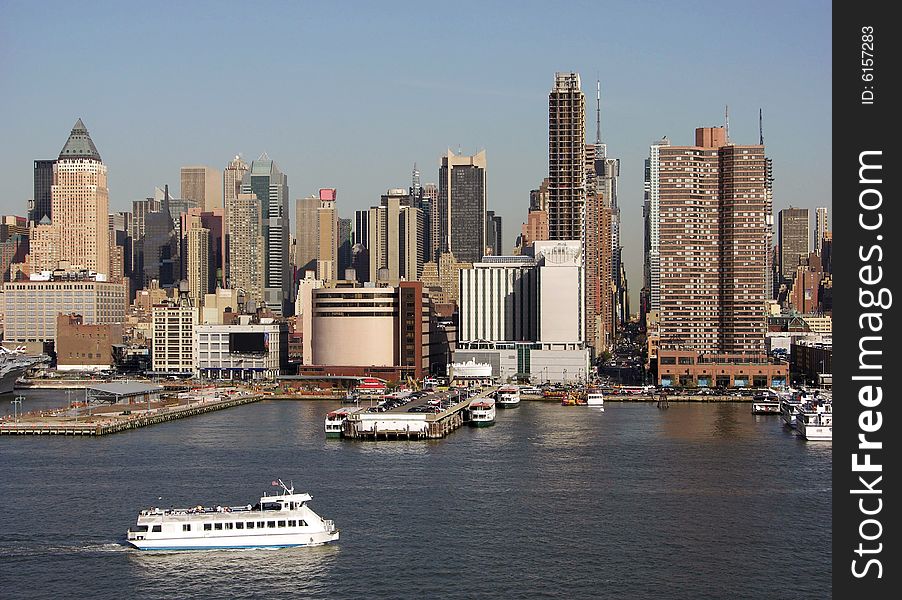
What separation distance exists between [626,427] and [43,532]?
43361mm

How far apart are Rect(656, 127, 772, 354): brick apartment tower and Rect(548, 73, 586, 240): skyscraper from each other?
15683 millimetres

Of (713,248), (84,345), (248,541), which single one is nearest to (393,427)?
(248,541)

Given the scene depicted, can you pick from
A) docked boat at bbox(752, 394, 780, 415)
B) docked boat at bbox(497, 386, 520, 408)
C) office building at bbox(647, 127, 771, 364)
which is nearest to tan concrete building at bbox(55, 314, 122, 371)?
docked boat at bbox(497, 386, 520, 408)

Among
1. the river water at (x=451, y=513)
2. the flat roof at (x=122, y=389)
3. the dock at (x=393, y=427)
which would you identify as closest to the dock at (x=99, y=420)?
the river water at (x=451, y=513)

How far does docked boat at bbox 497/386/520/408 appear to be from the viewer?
315 feet

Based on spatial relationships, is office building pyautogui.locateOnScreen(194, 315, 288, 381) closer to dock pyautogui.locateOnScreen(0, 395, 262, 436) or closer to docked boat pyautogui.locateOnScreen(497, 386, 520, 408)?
docked boat pyautogui.locateOnScreen(497, 386, 520, 408)

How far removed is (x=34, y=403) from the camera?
98.4m

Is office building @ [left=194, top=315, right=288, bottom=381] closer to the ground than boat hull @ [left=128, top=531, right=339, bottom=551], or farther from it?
farther from it

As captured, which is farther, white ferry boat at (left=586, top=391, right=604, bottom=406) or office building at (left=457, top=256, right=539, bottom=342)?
office building at (left=457, top=256, right=539, bottom=342)

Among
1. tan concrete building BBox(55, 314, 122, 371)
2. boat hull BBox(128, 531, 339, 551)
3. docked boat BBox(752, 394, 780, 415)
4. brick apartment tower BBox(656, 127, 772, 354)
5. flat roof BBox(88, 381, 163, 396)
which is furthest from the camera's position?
tan concrete building BBox(55, 314, 122, 371)

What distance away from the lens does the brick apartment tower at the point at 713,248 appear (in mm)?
120562

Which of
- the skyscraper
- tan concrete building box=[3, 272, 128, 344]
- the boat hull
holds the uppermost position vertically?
the skyscraper

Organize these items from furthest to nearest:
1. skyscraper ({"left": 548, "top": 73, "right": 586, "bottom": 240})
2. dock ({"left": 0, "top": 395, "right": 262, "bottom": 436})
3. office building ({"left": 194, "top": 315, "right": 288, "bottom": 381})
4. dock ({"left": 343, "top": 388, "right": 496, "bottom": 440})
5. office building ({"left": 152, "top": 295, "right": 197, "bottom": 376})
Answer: skyscraper ({"left": 548, "top": 73, "right": 586, "bottom": 240}) < office building ({"left": 152, "top": 295, "right": 197, "bottom": 376}) < office building ({"left": 194, "top": 315, "right": 288, "bottom": 381}) < dock ({"left": 0, "top": 395, "right": 262, "bottom": 436}) < dock ({"left": 343, "top": 388, "right": 496, "bottom": 440})

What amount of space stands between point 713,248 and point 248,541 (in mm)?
91321
